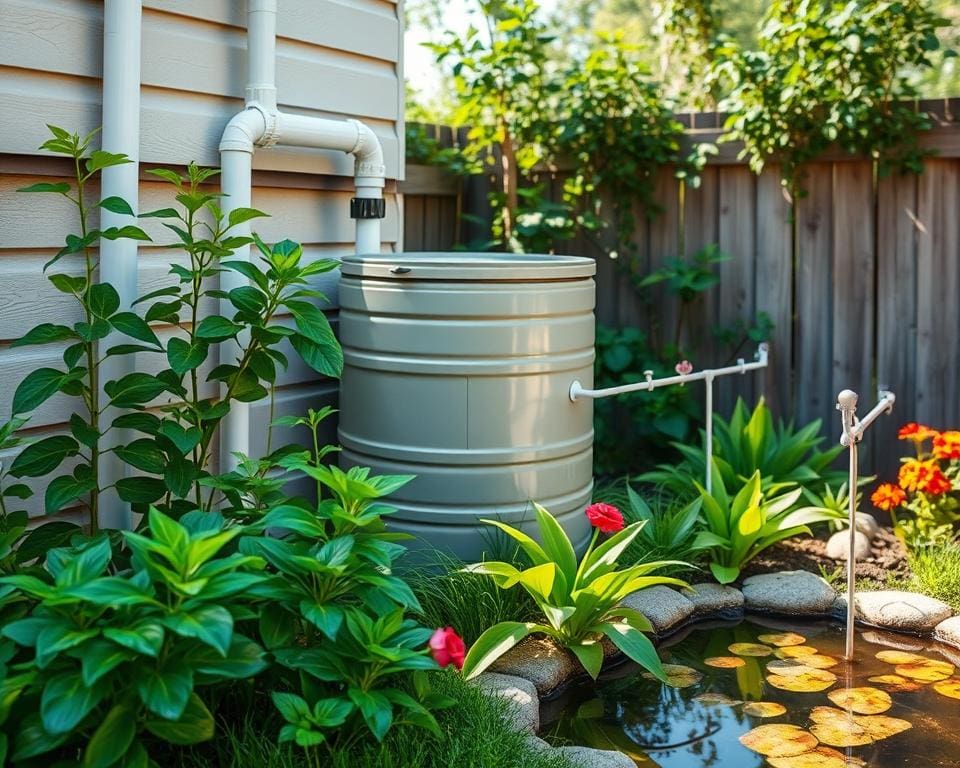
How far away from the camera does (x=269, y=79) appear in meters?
2.94

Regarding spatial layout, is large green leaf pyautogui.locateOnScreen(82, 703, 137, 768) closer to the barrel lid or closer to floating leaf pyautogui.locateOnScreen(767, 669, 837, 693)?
the barrel lid

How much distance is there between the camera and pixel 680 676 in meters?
2.83

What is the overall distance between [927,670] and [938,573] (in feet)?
1.96

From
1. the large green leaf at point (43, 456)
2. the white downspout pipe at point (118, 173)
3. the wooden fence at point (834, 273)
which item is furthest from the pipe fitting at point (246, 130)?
the wooden fence at point (834, 273)

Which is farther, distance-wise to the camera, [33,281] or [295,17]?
[295,17]

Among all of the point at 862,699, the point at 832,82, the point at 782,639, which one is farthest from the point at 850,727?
the point at 832,82

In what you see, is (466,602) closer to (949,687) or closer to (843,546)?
(949,687)

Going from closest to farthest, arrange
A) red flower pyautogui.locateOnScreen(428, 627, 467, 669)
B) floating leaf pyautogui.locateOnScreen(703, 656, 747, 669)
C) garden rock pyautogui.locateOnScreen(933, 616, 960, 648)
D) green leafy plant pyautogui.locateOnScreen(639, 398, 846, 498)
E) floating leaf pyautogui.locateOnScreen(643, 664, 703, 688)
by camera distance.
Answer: red flower pyautogui.locateOnScreen(428, 627, 467, 669) → floating leaf pyautogui.locateOnScreen(643, 664, 703, 688) → floating leaf pyautogui.locateOnScreen(703, 656, 747, 669) → garden rock pyautogui.locateOnScreen(933, 616, 960, 648) → green leafy plant pyautogui.locateOnScreen(639, 398, 846, 498)

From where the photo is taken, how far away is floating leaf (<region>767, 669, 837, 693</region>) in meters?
2.74

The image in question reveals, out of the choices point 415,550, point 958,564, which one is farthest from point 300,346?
point 958,564

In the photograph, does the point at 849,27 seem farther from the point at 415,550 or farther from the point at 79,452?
the point at 79,452

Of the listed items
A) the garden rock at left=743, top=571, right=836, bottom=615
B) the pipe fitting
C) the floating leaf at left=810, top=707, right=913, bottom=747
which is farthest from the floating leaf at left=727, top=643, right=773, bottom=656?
the pipe fitting

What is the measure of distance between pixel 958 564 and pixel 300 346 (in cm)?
212

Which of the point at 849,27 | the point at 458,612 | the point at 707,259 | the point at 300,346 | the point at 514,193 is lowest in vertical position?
the point at 458,612
